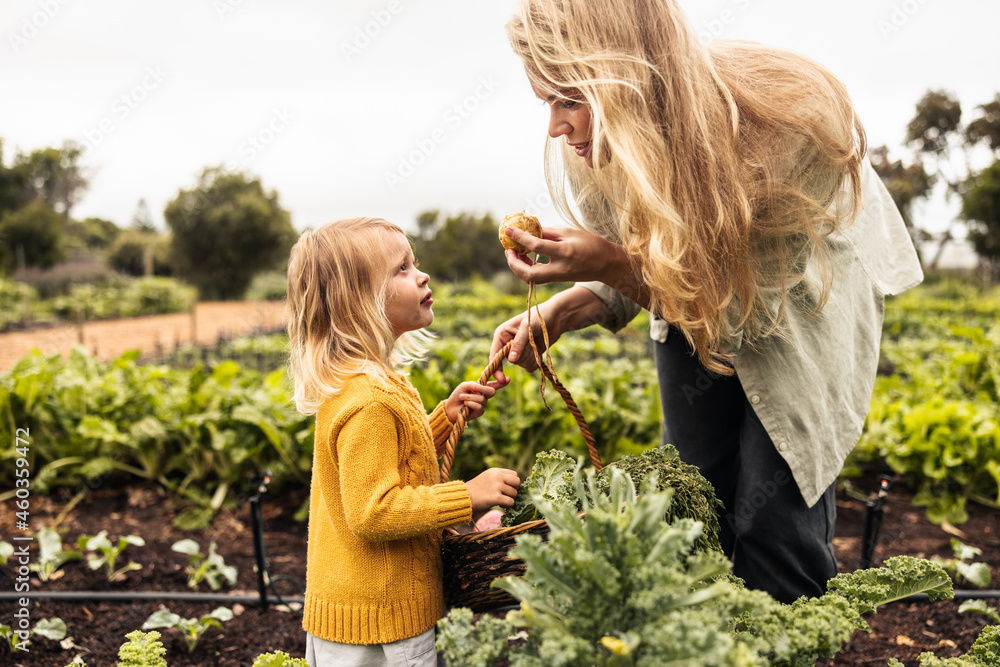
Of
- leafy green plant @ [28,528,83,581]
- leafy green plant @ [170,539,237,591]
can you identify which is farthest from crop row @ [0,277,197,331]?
leafy green plant @ [170,539,237,591]

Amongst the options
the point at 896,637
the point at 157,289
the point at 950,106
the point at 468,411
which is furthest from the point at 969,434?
the point at 950,106

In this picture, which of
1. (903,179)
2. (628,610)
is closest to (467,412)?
(628,610)

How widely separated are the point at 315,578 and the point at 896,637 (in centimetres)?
219

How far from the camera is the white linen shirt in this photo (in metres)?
1.77

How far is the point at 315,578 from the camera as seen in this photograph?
1.62m

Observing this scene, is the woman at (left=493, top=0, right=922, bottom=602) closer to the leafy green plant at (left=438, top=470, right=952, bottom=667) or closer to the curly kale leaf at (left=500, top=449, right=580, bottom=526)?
the curly kale leaf at (left=500, top=449, right=580, bottom=526)

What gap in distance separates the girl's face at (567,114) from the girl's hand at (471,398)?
0.66 m

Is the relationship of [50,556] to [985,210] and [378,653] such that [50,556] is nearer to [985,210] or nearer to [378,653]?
[378,653]

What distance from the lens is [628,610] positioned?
1.02 meters

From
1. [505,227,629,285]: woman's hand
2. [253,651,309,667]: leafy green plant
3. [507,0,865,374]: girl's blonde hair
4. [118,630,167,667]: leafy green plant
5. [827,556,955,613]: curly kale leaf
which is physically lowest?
[118,630,167,667]: leafy green plant

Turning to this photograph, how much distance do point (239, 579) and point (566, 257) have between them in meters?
2.33

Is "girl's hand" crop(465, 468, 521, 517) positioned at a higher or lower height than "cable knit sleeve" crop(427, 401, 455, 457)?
lower

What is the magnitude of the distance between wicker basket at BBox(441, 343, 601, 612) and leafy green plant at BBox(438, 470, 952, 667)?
1.04ft

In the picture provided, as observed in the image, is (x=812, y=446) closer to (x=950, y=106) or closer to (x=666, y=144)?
(x=666, y=144)
